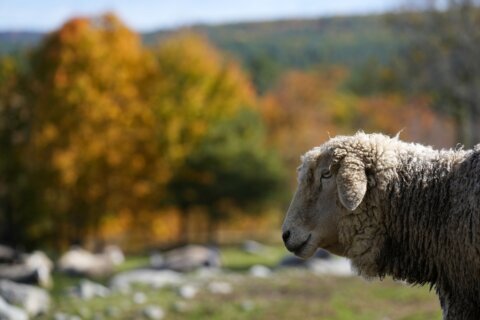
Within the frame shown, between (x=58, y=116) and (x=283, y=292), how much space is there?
2552 cm

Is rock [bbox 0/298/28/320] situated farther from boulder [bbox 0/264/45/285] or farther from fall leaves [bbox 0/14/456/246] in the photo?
fall leaves [bbox 0/14/456/246]

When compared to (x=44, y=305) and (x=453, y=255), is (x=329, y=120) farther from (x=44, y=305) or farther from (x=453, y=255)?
(x=453, y=255)

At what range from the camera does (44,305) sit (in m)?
17.7

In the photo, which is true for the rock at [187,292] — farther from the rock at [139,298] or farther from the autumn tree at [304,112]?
the autumn tree at [304,112]

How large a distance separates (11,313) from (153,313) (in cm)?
263

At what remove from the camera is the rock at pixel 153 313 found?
16188 mm

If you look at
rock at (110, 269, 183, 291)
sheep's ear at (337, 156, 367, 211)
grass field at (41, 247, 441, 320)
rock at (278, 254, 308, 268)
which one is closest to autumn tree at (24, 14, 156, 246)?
rock at (278, 254, 308, 268)

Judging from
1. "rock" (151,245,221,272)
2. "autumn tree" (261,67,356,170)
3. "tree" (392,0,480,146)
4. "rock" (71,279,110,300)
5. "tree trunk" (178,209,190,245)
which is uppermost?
"tree" (392,0,480,146)

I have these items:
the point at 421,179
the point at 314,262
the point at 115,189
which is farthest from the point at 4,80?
the point at 421,179

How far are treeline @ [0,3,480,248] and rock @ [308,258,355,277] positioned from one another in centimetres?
1751

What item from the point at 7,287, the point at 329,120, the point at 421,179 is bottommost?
the point at 329,120

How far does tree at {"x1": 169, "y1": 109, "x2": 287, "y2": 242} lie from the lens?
4544cm

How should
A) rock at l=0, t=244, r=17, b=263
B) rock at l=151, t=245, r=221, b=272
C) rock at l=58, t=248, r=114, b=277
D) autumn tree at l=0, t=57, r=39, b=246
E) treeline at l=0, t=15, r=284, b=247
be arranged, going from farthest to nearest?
1. autumn tree at l=0, t=57, r=39, b=246
2. treeline at l=0, t=15, r=284, b=247
3. rock at l=0, t=244, r=17, b=263
4. rock at l=58, t=248, r=114, b=277
5. rock at l=151, t=245, r=221, b=272

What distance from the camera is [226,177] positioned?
4569cm
